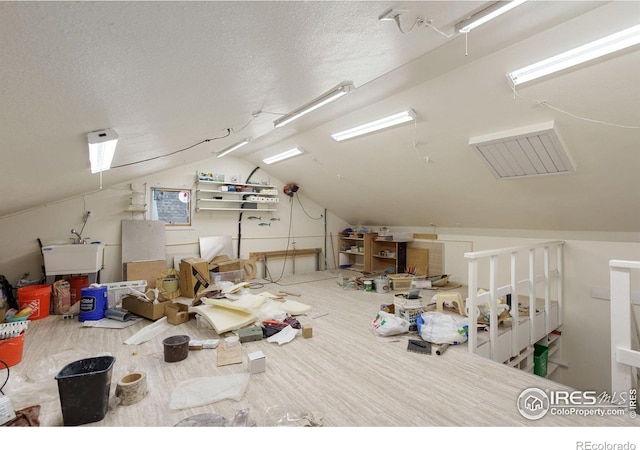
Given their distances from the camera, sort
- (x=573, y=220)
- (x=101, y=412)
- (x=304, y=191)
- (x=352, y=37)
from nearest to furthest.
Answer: (x=352, y=37), (x=101, y=412), (x=573, y=220), (x=304, y=191)

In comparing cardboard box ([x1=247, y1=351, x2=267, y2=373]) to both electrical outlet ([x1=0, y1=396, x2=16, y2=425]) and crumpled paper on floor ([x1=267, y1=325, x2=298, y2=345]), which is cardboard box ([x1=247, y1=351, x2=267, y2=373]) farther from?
electrical outlet ([x1=0, y1=396, x2=16, y2=425])

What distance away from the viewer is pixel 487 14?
142 centimetres

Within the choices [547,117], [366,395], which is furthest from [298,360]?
A: [547,117]

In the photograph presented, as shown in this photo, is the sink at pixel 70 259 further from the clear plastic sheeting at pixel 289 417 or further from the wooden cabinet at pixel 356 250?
the wooden cabinet at pixel 356 250

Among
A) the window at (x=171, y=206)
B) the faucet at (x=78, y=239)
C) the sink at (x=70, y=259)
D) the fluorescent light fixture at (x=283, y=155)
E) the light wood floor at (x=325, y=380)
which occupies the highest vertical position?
the fluorescent light fixture at (x=283, y=155)

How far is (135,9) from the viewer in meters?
0.72

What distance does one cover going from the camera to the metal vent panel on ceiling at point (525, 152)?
286 cm

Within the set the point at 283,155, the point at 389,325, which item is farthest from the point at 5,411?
the point at 283,155

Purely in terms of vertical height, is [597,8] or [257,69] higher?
[597,8]

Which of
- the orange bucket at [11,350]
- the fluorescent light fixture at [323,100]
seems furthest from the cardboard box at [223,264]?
the fluorescent light fixture at [323,100]

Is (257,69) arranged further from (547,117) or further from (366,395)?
(547,117)

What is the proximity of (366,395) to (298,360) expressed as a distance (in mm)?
740

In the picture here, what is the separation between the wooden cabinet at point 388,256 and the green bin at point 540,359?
2.75m

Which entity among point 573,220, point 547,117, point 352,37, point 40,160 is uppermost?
point 547,117
